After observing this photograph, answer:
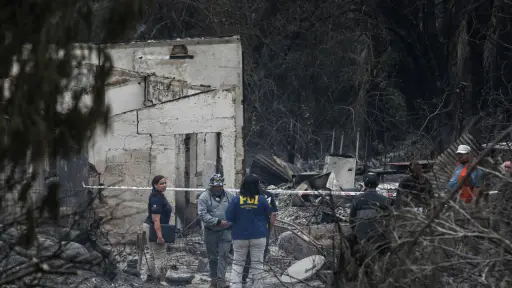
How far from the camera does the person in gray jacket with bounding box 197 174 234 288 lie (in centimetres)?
1288

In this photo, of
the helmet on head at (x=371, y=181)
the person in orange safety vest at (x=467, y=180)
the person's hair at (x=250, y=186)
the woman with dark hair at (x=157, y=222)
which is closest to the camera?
the person in orange safety vest at (x=467, y=180)

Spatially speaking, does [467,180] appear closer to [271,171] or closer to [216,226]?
[216,226]

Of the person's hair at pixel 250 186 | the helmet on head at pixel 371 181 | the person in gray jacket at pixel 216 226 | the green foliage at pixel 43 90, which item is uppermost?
the green foliage at pixel 43 90

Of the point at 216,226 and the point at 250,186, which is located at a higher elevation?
the point at 250,186

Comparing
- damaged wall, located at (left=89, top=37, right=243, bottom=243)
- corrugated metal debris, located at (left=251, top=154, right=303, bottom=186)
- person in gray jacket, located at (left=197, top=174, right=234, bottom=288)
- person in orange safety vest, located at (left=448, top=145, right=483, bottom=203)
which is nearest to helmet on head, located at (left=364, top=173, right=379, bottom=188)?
person in orange safety vest, located at (left=448, top=145, right=483, bottom=203)

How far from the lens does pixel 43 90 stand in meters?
5.82

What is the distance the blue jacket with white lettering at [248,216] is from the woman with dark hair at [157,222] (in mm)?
1386

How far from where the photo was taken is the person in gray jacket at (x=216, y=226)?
12.9 m

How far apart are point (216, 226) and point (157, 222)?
2.91ft

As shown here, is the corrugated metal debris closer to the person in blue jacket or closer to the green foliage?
the person in blue jacket

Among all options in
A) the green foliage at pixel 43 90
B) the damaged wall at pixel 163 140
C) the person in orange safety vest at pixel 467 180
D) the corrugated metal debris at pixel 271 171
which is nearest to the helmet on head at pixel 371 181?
the person in orange safety vest at pixel 467 180

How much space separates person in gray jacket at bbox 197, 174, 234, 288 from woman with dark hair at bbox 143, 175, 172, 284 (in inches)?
24.5

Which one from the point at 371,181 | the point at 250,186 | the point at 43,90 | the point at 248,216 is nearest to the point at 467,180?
the point at 43,90

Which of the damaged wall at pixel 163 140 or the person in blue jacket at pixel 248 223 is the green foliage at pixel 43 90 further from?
the damaged wall at pixel 163 140
